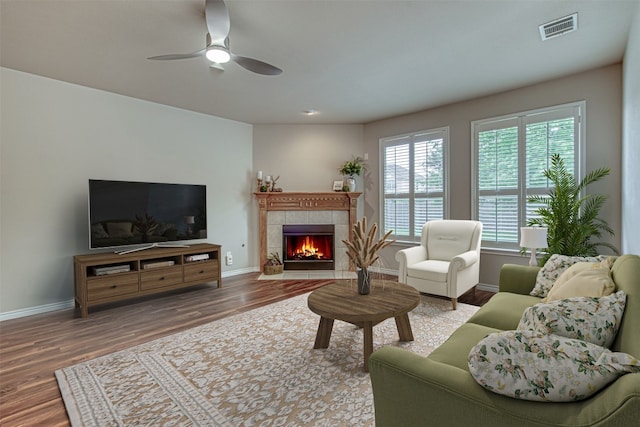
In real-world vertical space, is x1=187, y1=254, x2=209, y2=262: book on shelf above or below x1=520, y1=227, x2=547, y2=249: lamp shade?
below

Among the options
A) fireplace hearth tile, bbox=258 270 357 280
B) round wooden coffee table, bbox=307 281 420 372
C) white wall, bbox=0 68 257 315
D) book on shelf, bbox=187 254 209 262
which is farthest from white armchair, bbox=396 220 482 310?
white wall, bbox=0 68 257 315

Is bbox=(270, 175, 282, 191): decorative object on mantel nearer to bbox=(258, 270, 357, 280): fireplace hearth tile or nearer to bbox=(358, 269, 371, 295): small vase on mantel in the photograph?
bbox=(258, 270, 357, 280): fireplace hearth tile

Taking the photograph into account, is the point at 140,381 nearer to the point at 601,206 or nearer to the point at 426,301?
the point at 426,301

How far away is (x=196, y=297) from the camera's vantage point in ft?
13.4

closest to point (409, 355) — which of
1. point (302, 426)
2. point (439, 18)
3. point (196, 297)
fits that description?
point (302, 426)

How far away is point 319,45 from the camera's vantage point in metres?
2.88

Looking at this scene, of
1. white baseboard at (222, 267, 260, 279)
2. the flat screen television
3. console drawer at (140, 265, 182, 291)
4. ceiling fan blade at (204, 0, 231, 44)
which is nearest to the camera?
ceiling fan blade at (204, 0, 231, 44)

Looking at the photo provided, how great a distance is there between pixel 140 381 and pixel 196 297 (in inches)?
78.6

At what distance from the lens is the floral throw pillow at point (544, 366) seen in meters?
0.87

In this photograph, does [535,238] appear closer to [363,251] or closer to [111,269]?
[363,251]

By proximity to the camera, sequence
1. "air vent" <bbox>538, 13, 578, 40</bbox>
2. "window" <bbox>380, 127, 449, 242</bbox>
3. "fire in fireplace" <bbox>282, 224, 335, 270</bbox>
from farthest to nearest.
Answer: "fire in fireplace" <bbox>282, 224, 335, 270</bbox> → "window" <bbox>380, 127, 449, 242</bbox> → "air vent" <bbox>538, 13, 578, 40</bbox>

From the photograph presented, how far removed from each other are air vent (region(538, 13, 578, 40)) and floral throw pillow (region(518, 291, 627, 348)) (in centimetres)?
244

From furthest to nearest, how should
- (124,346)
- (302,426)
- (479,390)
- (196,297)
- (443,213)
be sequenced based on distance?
(443,213) → (196,297) → (124,346) → (302,426) → (479,390)

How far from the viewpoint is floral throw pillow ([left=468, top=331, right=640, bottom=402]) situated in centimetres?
87
